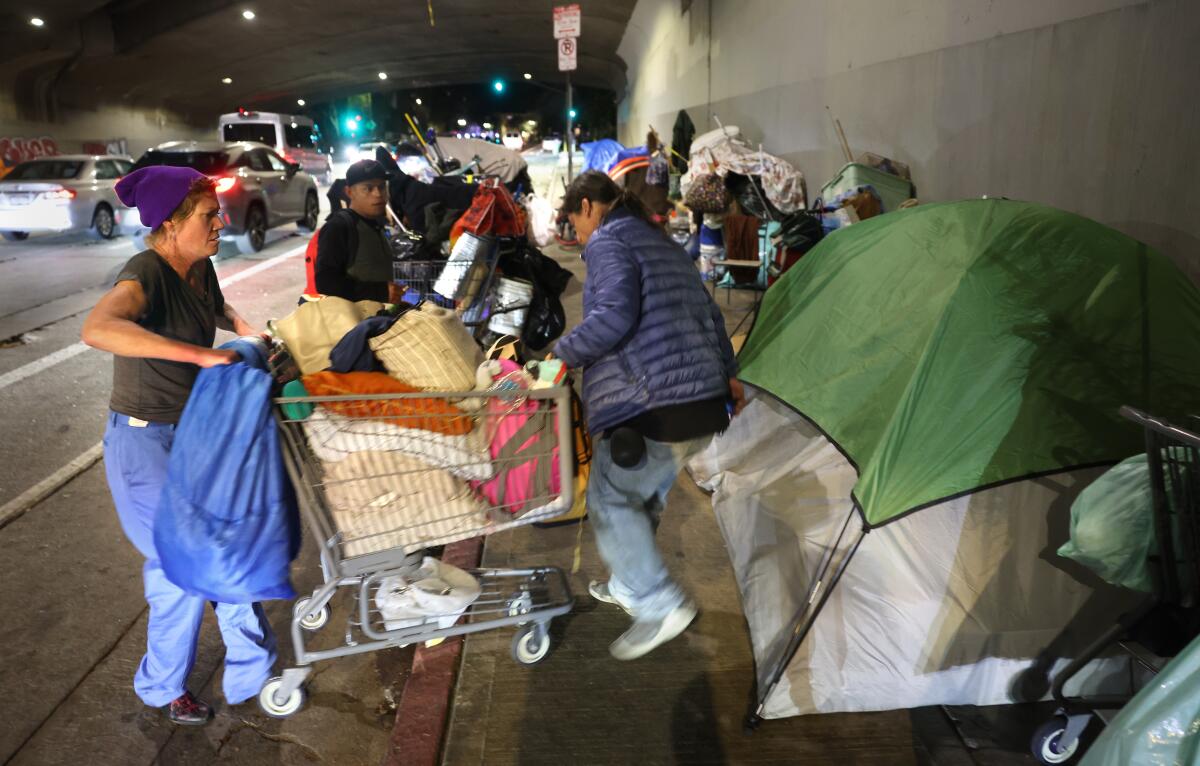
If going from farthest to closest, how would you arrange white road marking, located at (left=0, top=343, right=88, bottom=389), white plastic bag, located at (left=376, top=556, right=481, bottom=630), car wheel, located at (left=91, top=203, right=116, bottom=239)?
car wheel, located at (left=91, top=203, right=116, bottom=239) → white road marking, located at (left=0, top=343, right=88, bottom=389) → white plastic bag, located at (left=376, top=556, right=481, bottom=630)

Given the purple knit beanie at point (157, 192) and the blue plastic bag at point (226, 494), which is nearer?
the blue plastic bag at point (226, 494)

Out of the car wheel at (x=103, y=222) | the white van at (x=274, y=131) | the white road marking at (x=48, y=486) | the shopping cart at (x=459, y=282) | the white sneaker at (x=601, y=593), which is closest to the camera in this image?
the white sneaker at (x=601, y=593)

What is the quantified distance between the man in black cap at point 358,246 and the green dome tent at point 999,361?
108 inches

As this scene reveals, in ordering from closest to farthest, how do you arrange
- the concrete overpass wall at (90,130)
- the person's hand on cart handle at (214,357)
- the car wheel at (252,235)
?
the person's hand on cart handle at (214,357) → the car wheel at (252,235) → the concrete overpass wall at (90,130)

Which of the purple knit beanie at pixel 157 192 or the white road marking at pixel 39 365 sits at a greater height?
the purple knit beanie at pixel 157 192

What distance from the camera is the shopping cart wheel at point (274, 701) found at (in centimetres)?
302

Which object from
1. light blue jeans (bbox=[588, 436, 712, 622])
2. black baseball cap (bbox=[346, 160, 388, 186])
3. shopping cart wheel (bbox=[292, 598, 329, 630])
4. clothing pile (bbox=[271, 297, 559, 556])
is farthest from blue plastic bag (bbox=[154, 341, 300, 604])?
black baseball cap (bbox=[346, 160, 388, 186])

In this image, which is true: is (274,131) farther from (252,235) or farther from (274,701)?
(274,701)

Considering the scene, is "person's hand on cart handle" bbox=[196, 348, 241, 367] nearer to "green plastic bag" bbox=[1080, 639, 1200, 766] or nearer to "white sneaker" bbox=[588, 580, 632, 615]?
"white sneaker" bbox=[588, 580, 632, 615]

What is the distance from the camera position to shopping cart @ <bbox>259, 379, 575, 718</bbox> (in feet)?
8.72

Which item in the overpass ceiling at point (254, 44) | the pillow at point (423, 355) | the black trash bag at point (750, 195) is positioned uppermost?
the overpass ceiling at point (254, 44)

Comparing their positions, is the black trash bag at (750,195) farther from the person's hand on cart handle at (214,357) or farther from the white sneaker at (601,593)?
the person's hand on cart handle at (214,357)

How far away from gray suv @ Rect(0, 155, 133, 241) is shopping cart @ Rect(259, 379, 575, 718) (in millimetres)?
12505

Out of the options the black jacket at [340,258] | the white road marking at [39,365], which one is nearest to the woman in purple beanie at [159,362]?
the black jacket at [340,258]
